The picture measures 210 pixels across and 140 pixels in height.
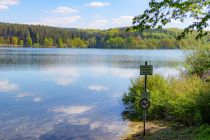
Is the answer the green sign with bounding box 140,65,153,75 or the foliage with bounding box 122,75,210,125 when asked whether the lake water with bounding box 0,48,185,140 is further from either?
the green sign with bounding box 140,65,153,75

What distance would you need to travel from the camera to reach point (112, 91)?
30016 millimetres

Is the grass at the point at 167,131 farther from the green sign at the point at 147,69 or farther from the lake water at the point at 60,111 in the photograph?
the green sign at the point at 147,69

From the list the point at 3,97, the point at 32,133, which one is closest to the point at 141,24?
the point at 32,133

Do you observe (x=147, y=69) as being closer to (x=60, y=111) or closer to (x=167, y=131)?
(x=167, y=131)

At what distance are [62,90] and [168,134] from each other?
17.4 m

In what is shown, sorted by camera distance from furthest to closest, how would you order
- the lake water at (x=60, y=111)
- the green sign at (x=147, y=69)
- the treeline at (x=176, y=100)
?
the lake water at (x=60, y=111)
the treeline at (x=176, y=100)
the green sign at (x=147, y=69)

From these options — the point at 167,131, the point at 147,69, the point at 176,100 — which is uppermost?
the point at 147,69

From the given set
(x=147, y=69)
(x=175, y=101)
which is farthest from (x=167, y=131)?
(x=147, y=69)

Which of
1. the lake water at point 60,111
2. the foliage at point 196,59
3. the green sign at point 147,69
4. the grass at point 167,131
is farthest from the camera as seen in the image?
the foliage at point 196,59

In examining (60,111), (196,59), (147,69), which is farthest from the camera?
(196,59)

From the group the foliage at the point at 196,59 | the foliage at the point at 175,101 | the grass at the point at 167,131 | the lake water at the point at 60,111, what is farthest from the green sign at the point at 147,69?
the foliage at the point at 196,59

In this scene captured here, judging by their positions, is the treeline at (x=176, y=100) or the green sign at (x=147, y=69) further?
the treeline at (x=176, y=100)

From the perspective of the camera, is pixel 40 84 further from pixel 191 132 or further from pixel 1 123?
pixel 191 132

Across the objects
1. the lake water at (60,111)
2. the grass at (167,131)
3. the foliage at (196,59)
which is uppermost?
the foliage at (196,59)
